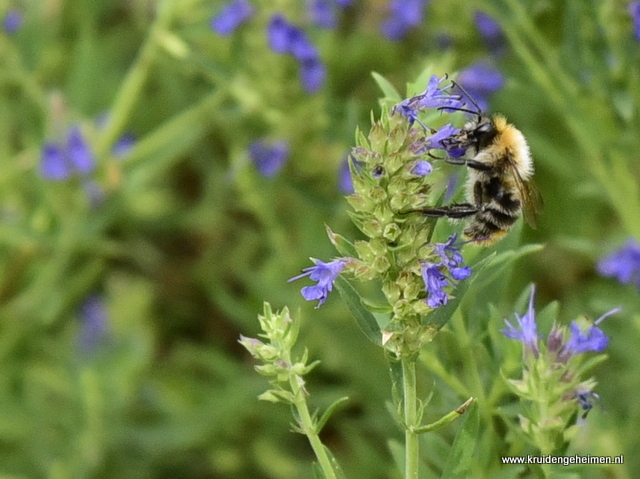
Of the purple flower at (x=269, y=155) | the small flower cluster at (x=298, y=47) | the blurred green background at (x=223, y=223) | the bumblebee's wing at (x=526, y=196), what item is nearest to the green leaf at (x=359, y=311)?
the bumblebee's wing at (x=526, y=196)

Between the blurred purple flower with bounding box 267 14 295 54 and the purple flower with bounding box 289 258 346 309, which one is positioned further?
the blurred purple flower with bounding box 267 14 295 54

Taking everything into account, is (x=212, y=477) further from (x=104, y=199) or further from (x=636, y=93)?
(x=636, y=93)

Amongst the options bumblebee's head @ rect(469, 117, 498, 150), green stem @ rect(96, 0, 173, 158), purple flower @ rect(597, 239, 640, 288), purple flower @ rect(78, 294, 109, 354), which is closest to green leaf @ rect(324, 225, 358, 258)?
bumblebee's head @ rect(469, 117, 498, 150)

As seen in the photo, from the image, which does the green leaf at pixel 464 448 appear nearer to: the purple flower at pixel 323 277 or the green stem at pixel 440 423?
the green stem at pixel 440 423

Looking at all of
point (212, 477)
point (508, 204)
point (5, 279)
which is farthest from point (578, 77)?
point (5, 279)

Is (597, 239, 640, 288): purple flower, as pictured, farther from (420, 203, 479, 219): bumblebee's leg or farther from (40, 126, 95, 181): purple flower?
(40, 126, 95, 181): purple flower

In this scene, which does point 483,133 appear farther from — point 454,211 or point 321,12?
point 321,12
